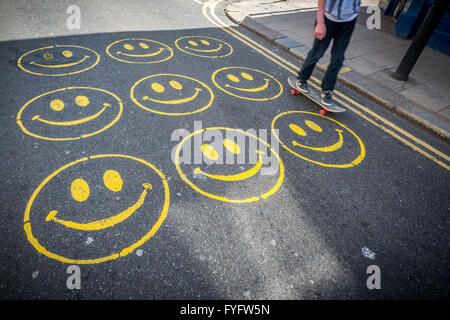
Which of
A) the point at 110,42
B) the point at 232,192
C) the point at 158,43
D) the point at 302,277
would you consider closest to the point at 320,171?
the point at 232,192

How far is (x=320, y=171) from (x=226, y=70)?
9.35 feet

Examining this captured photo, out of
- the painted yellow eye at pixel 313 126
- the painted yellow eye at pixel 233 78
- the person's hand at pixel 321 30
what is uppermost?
the person's hand at pixel 321 30

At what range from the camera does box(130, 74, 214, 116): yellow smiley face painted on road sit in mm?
3518

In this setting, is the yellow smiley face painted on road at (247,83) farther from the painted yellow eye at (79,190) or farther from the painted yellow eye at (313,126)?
the painted yellow eye at (79,190)

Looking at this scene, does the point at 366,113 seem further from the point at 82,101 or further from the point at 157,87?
the point at 82,101

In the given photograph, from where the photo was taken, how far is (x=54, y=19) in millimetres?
5641

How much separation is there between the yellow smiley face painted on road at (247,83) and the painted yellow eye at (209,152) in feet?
4.64

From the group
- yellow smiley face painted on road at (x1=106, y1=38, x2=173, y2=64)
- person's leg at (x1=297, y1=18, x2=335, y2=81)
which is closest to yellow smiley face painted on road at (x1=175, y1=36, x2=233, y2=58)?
yellow smiley face painted on road at (x1=106, y1=38, x2=173, y2=64)

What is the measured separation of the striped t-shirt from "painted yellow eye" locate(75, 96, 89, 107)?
3751mm

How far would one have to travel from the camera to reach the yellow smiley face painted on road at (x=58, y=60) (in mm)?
3943

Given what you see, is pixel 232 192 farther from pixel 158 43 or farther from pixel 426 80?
pixel 426 80

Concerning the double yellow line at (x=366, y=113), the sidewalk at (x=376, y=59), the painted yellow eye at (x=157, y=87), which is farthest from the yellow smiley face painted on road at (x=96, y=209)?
the sidewalk at (x=376, y=59)

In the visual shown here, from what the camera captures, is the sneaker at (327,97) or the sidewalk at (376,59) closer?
the sneaker at (327,97)

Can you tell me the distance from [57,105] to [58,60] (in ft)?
5.10
